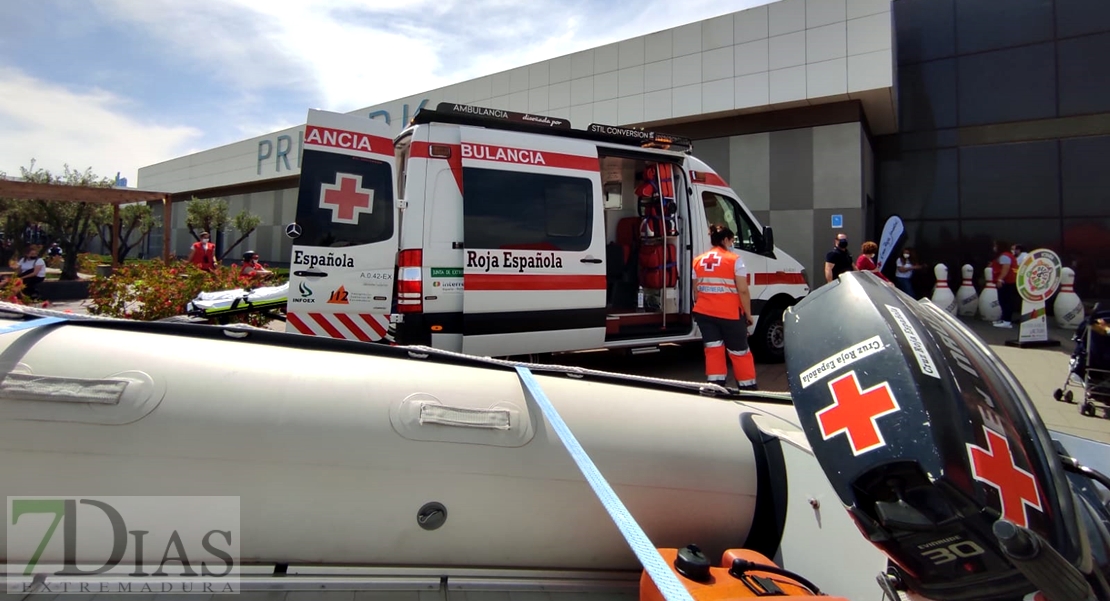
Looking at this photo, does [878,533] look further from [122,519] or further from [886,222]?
[886,222]

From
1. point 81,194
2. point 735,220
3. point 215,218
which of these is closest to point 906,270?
point 735,220

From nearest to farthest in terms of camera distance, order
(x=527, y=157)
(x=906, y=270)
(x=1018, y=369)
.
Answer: (x=527, y=157), (x=1018, y=369), (x=906, y=270)

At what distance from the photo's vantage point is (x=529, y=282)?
5.76 m

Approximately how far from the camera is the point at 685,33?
14406 mm

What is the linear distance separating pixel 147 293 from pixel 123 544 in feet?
22.1

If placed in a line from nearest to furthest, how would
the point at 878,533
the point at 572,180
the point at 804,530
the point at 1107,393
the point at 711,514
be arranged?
1. the point at 878,533
2. the point at 804,530
3. the point at 711,514
4. the point at 1107,393
5. the point at 572,180

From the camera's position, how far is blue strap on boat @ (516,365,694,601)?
1230 millimetres

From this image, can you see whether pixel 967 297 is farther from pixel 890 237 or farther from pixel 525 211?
pixel 525 211

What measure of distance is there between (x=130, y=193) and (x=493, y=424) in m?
18.6

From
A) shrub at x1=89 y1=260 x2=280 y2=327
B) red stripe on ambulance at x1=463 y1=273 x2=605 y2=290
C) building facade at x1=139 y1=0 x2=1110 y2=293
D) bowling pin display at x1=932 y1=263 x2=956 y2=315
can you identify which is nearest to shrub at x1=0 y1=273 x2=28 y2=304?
shrub at x1=89 y1=260 x2=280 y2=327

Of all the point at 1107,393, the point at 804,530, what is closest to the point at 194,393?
the point at 804,530

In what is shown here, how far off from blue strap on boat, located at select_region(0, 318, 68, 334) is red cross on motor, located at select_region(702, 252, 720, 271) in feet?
16.9

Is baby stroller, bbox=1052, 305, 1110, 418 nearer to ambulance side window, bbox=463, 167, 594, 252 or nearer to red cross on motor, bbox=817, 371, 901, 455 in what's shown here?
ambulance side window, bbox=463, 167, 594, 252

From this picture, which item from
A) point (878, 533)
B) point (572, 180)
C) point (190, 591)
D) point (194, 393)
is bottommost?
point (190, 591)
